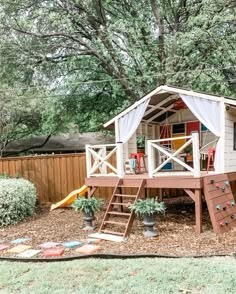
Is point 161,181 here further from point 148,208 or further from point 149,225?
point 149,225

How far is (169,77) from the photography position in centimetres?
1152

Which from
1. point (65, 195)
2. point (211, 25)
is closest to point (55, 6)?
point (211, 25)

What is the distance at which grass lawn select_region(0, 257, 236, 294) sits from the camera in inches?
144

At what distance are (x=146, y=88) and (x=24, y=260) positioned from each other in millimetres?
9492

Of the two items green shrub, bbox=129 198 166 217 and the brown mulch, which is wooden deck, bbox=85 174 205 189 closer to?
green shrub, bbox=129 198 166 217

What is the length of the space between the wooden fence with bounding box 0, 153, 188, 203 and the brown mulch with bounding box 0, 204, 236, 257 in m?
1.24

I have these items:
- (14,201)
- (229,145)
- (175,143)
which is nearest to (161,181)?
(229,145)

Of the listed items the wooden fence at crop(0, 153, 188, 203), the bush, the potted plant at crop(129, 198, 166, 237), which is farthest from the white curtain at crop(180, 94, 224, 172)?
the bush

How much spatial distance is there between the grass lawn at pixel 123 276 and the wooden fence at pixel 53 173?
539 centimetres

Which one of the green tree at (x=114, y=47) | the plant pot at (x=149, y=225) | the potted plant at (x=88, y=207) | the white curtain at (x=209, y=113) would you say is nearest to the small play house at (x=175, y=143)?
the white curtain at (x=209, y=113)

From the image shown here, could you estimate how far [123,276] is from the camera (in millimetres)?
4016

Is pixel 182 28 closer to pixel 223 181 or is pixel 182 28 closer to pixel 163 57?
pixel 163 57

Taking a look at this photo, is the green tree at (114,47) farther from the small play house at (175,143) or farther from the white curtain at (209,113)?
the white curtain at (209,113)

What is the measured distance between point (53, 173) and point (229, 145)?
5583 millimetres
